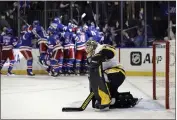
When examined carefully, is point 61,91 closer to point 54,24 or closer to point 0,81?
point 0,81

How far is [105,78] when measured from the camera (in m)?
6.07

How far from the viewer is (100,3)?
1381 centimetres

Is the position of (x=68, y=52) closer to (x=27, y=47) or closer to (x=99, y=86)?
(x=27, y=47)

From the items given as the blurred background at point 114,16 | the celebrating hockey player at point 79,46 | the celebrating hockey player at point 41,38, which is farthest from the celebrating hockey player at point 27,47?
the blurred background at point 114,16

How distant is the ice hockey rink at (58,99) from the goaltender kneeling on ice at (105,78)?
155 mm

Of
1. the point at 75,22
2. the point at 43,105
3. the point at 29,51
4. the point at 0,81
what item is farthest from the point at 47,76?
the point at 43,105

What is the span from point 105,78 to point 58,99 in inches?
53.8

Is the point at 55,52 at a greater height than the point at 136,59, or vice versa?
the point at 55,52

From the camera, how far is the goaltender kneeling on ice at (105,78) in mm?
5875

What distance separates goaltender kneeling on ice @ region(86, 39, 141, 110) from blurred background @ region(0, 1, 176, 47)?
7101 millimetres

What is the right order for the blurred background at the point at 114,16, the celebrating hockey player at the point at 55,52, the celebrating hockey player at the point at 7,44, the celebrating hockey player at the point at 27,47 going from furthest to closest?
1. the blurred background at the point at 114,16
2. the celebrating hockey player at the point at 7,44
3. the celebrating hockey player at the point at 27,47
4. the celebrating hockey player at the point at 55,52

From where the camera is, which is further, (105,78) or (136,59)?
(136,59)

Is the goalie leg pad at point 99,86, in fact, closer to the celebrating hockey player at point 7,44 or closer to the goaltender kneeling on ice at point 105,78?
the goaltender kneeling on ice at point 105,78

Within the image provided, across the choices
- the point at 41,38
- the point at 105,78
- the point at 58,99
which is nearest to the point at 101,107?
the point at 105,78
